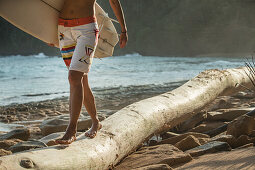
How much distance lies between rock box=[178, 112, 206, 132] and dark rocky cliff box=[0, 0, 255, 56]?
127 feet

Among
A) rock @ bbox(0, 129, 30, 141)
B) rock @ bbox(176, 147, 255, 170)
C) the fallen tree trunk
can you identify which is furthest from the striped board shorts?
rock @ bbox(0, 129, 30, 141)

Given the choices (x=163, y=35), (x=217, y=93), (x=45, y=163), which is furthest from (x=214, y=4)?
(x=45, y=163)

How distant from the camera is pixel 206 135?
3857 mm

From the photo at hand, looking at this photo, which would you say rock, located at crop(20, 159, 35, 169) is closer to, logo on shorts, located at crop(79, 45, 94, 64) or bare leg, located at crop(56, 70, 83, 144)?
bare leg, located at crop(56, 70, 83, 144)

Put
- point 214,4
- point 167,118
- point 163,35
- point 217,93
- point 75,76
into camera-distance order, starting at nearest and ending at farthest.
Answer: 1. point 75,76
2. point 167,118
3. point 217,93
4. point 214,4
5. point 163,35

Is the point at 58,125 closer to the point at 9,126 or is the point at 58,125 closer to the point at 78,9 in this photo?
the point at 9,126

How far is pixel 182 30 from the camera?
184ft

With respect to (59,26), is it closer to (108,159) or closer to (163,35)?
(108,159)

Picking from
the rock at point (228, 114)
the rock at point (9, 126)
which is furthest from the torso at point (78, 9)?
the rock at point (9, 126)

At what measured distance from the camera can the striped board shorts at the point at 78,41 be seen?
2674 mm

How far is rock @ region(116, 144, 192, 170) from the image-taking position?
8.78ft

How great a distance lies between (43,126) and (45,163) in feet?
8.79

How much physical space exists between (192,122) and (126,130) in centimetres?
188

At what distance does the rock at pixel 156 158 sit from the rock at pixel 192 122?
155cm
